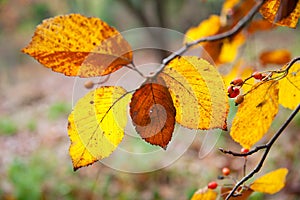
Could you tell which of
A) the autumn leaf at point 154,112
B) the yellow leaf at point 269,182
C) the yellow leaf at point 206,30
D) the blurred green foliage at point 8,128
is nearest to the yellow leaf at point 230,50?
the yellow leaf at point 206,30

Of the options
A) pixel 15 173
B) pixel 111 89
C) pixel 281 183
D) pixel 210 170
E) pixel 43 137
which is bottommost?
pixel 43 137

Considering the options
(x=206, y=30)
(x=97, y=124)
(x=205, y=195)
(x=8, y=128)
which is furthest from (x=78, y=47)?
(x=8, y=128)

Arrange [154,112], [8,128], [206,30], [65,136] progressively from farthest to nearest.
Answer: [8,128] → [65,136] → [206,30] → [154,112]

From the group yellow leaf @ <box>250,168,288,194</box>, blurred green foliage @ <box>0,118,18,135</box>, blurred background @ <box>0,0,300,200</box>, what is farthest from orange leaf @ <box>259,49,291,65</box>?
blurred green foliage @ <box>0,118,18,135</box>

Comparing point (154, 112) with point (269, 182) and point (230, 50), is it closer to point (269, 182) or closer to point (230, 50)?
point (269, 182)

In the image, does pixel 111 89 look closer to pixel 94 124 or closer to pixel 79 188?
pixel 94 124

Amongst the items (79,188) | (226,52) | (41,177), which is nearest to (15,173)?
(41,177)
